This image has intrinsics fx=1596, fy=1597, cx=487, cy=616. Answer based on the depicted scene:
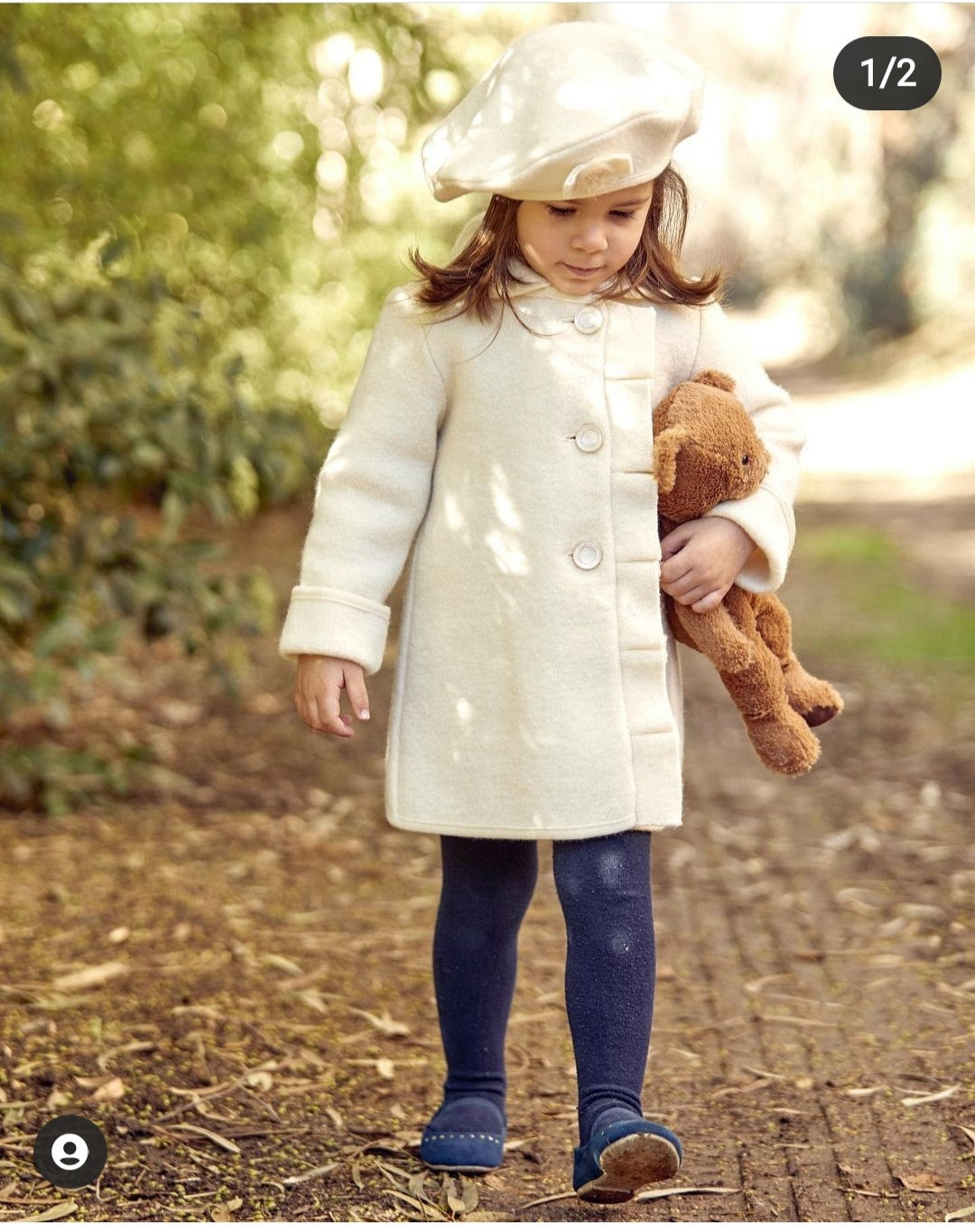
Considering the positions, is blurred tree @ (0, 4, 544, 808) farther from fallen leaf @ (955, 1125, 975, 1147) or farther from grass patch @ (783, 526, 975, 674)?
grass patch @ (783, 526, 975, 674)

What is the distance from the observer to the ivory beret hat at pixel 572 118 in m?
2.15

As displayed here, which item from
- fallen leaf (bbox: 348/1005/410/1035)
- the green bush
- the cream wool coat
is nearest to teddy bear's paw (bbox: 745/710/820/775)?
the cream wool coat

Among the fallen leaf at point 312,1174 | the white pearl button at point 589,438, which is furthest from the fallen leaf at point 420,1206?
the white pearl button at point 589,438

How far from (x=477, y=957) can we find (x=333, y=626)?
59 cm

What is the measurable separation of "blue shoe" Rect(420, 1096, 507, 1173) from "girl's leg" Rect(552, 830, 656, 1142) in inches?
10.4

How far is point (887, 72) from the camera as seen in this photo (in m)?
2.74

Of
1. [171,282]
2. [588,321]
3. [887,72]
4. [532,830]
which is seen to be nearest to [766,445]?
[588,321]

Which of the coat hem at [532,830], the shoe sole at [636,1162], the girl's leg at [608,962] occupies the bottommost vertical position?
the shoe sole at [636,1162]

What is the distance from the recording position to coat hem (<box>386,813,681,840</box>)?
226 cm

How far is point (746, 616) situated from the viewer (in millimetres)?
2395

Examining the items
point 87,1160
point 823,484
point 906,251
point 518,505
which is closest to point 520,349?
point 518,505

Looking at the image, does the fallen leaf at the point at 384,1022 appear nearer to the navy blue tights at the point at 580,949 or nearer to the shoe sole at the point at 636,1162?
the navy blue tights at the point at 580,949

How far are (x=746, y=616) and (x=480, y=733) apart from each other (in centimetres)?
44

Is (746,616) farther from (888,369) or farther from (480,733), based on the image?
(888,369)
